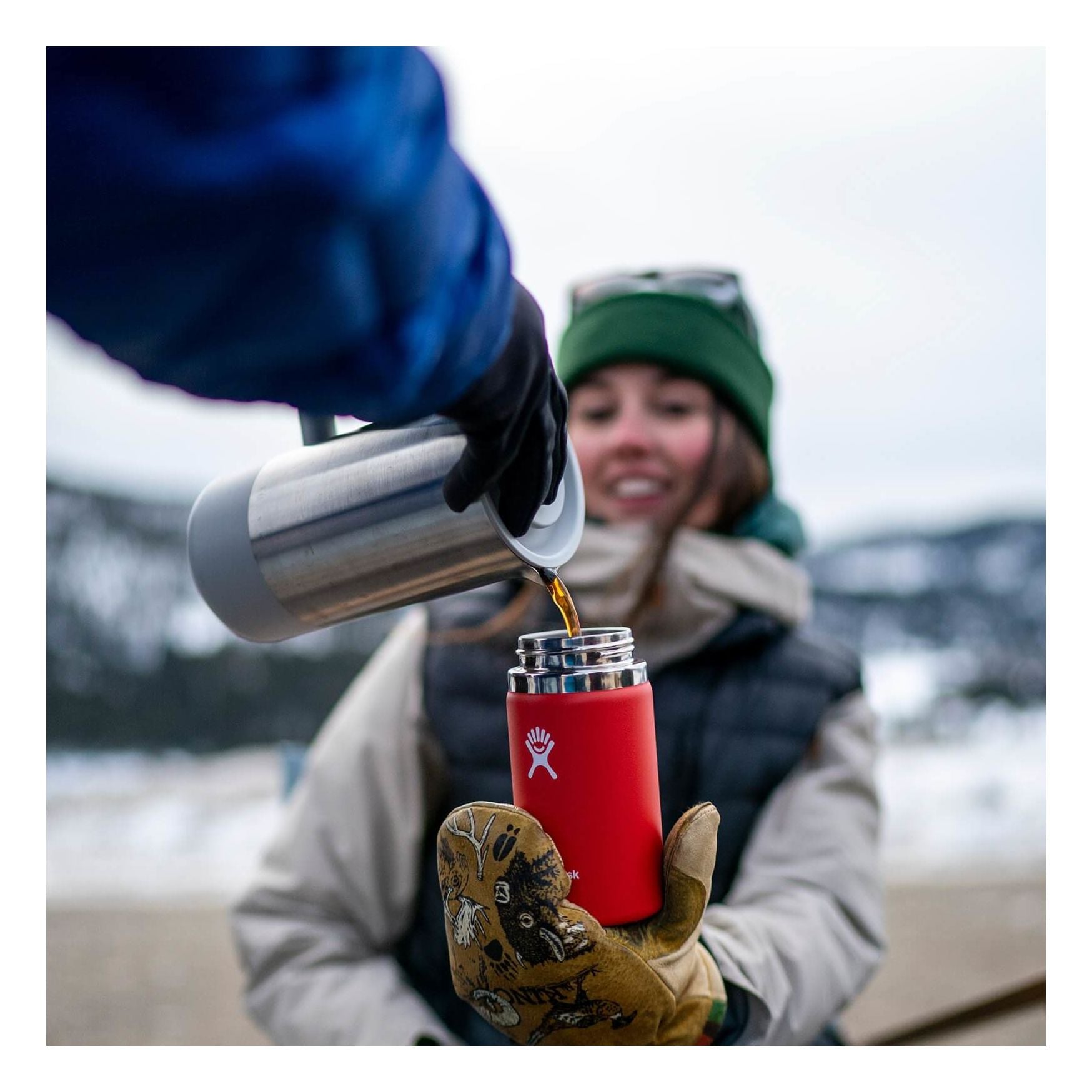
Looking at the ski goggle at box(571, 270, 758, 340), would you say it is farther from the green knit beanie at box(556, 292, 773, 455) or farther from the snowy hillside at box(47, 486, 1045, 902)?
the snowy hillside at box(47, 486, 1045, 902)

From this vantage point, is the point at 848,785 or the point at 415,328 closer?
the point at 415,328

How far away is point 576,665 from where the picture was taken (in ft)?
2.30

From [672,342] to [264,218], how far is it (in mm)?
801

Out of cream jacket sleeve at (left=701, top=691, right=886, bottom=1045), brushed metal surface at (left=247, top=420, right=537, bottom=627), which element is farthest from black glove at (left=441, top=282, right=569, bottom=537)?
cream jacket sleeve at (left=701, top=691, right=886, bottom=1045)

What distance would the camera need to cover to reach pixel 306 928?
1.15 metres

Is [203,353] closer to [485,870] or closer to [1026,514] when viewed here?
[485,870]

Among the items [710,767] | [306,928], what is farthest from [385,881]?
[710,767]

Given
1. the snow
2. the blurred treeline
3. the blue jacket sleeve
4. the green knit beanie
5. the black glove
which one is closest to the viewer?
the blue jacket sleeve

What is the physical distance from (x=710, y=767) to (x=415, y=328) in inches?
28.0

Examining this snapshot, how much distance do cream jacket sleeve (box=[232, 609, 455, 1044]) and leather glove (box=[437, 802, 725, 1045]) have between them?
Answer: 0.40 m

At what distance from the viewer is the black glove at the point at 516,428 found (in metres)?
0.62

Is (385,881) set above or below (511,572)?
below

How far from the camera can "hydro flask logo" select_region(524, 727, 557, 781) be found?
697 mm

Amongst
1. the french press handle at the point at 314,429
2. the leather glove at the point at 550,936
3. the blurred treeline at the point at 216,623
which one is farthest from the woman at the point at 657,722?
the blurred treeline at the point at 216,623
